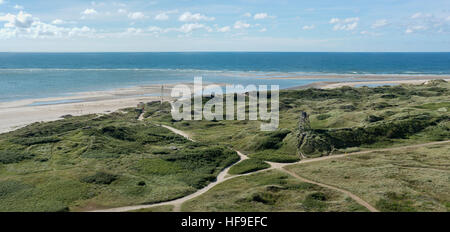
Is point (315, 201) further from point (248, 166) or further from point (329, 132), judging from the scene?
point (329, 132)

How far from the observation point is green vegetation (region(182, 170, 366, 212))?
3145 cm

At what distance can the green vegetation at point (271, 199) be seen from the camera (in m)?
31.5

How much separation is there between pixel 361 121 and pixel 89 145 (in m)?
46.4

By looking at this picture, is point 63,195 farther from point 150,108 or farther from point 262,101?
point 262,101

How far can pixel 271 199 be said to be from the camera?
33625 mm

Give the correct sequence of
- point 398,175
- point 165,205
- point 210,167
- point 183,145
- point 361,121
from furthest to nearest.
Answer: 1. point 361,121
2. point 183,145
3. point 210,167
4. point 398,175
5. point 165,205

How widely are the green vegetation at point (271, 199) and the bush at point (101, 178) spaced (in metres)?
11.4

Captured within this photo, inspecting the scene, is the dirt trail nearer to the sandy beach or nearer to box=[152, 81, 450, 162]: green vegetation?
box=[152, 81, 450, 162]: green vegetation

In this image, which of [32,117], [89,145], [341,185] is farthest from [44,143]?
[341,185]

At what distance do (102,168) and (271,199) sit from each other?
2284 cm

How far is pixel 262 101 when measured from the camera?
319 feet

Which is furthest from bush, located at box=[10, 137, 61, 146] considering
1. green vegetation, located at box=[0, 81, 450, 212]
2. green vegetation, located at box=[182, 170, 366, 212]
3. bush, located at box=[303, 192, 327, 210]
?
bush, located at box=[303, 192, 327, 210]

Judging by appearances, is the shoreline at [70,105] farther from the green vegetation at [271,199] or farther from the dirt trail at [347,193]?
the dirt trail at [347,193]

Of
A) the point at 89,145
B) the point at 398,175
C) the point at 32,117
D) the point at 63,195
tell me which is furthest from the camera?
the point at 32,117
